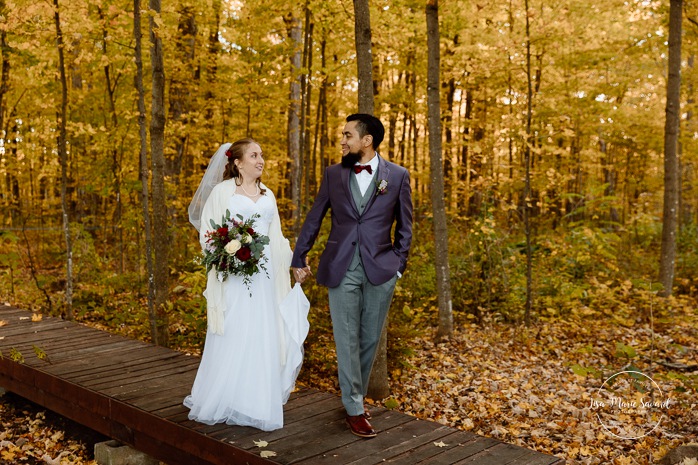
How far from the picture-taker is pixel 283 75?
42.9ft

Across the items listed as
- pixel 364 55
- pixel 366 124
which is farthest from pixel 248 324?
pixel 364 55

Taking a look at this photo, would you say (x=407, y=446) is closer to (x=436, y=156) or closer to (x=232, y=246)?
(x=232, y=246)

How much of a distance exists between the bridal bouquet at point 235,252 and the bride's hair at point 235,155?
34 centimetres

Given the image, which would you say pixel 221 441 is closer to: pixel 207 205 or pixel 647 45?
pixel 207 205

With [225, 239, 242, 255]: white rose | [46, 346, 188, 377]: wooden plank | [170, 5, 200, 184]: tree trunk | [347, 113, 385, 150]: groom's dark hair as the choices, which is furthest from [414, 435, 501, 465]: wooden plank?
[170, 5, 200, 184]: tree trunk

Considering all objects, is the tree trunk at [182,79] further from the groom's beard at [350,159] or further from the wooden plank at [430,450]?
the wooden plank at [430,450]

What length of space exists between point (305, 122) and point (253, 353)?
23.1 feet

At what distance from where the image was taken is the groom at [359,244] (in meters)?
4.36

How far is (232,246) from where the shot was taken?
452 centimetres

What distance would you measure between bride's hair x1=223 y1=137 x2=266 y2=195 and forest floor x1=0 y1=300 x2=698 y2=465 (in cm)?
287

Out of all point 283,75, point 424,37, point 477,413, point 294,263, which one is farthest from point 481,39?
point 294,263

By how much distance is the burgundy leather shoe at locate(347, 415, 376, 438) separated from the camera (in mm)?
4465

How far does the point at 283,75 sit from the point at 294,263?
30.6 ft

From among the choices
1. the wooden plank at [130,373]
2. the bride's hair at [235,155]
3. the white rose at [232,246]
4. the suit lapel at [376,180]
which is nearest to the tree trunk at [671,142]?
the suit lapel at [376,180]
